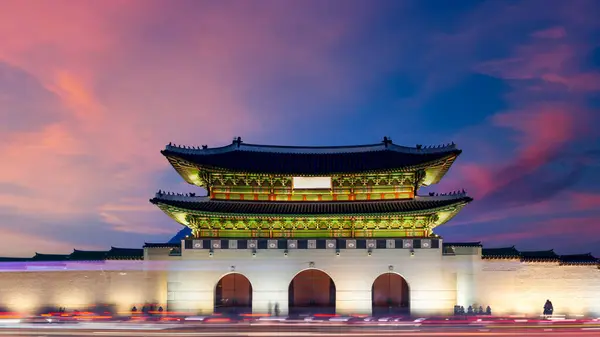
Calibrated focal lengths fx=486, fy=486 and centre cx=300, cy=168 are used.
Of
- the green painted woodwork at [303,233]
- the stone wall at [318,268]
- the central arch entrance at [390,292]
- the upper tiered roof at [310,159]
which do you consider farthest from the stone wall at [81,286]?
the central arch entrance at [390,292]

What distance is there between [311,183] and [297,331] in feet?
34.3

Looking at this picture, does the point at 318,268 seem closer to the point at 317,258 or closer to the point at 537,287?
the point at 317,258

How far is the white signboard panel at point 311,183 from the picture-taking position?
95.5ft

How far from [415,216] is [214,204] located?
1151cm

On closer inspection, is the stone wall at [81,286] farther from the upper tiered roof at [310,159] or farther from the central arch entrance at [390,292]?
the central arch entrance at [390,292]

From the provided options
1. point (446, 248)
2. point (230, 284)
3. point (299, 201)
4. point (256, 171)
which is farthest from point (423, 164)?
point (230, 284)

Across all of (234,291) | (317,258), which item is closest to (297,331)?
(317,258)

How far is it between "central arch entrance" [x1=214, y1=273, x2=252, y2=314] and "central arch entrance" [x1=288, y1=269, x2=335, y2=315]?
2675 millimetres

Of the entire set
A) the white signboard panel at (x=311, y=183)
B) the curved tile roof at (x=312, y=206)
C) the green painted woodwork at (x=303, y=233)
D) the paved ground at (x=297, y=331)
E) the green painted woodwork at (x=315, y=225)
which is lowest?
the paved ground at (x=297, y=331)

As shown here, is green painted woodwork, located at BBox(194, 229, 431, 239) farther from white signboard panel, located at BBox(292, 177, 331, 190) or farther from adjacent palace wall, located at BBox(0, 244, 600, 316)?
white signboard panel, located at BBox(292, 177, 331, 190)

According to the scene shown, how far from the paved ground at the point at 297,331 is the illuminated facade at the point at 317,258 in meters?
4.70

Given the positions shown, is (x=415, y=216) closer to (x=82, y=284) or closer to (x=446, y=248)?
(x=446, y=248)

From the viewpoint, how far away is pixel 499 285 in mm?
26797

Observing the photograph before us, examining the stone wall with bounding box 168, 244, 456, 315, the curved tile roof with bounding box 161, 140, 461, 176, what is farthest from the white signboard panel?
the stone wall with bounding box 168, 244, 456, 315
